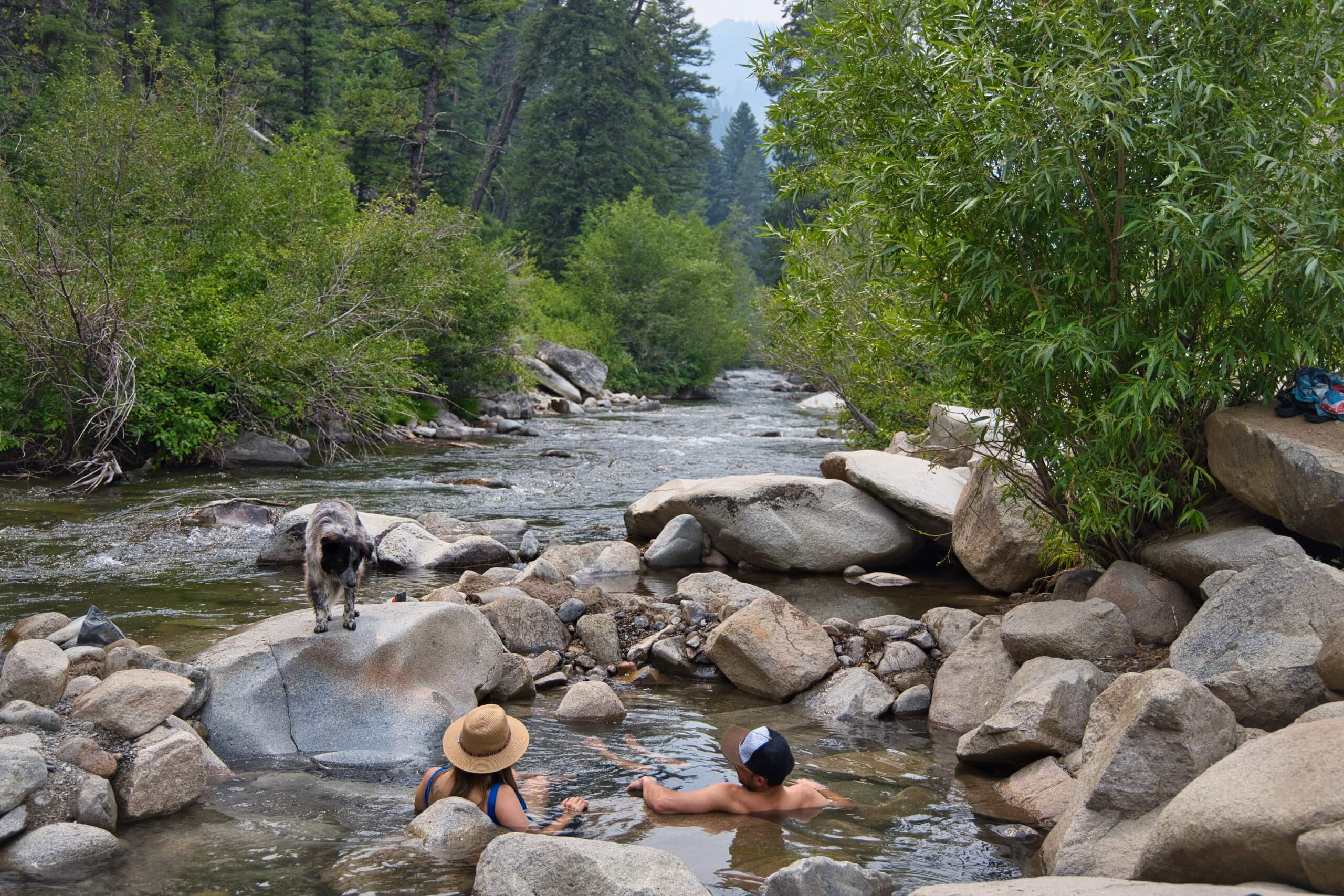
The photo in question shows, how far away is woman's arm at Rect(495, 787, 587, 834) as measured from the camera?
484 cm

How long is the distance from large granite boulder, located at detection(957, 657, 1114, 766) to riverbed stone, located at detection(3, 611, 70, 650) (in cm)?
584

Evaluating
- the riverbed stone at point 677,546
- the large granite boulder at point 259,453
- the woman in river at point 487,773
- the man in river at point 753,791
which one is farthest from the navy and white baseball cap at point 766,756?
the large granite boulder at point 259,453

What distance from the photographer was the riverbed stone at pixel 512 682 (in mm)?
6977

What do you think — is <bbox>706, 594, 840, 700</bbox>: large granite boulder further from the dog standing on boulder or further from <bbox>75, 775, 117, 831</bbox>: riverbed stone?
<bbox>75, 775, 117, 831</bbox>: riverbed stone

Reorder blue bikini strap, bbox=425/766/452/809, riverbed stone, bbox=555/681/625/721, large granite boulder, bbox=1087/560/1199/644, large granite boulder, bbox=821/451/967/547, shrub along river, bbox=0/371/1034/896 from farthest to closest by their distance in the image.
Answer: large granite boulder, bbox=821/451/967/547 → large granite boulder, bbox=1087/560/1199/644 → riverbed stone, bbox=555/681/625/721 → blue bikini strap, bbox=425/766/452/809 → shrub along river, bbox=0/371/1034/896

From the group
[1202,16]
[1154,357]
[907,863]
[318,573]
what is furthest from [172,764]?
[1202,16]

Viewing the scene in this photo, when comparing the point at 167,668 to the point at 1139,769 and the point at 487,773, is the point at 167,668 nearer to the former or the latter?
the point at 487,773

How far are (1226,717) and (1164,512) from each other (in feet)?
9.89

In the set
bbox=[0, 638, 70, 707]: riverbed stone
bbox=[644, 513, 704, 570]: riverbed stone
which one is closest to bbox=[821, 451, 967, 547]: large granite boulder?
bbox=[644, 513, 704, 570]: riverbed stone

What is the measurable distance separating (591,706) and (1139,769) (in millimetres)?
3335

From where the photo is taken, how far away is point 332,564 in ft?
20.4

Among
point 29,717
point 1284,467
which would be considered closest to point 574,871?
point 29,717

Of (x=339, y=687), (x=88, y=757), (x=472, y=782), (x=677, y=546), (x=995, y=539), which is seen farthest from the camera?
(x=677, y=546)

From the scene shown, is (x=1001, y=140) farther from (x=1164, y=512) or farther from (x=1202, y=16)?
(x=1164, y=512)
